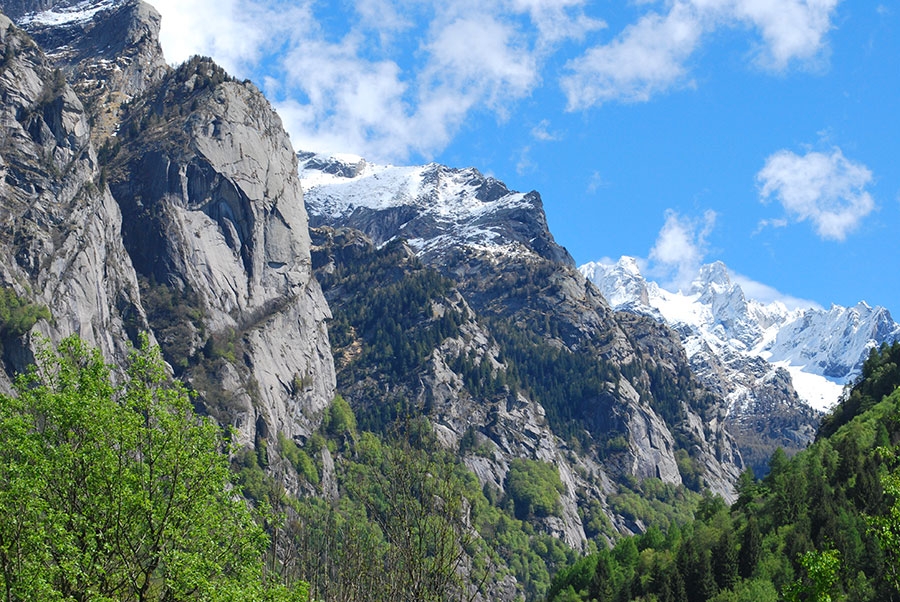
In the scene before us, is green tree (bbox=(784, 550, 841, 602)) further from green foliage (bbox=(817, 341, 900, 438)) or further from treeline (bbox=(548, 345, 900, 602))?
green foliage (bbox=(817, 341, 900, 438))

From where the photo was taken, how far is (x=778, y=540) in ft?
364

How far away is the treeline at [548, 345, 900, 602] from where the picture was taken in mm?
100250

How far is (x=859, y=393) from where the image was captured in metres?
160

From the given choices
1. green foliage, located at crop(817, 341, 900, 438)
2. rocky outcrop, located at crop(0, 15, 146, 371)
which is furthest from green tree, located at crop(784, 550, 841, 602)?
rocky outcrop, located at crop(0, 15, 146, 371)

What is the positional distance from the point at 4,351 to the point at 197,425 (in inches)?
5128

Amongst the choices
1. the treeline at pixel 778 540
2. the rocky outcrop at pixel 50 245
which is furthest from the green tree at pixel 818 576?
the rocky outcrop at pixel 50 245

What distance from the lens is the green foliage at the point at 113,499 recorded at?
34906mm

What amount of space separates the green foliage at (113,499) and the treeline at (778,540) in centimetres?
6588

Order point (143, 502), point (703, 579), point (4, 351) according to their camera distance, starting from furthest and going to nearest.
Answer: point (4, 351), point (703, 579), point (143, 502)

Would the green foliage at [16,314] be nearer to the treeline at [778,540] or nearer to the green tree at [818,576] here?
the treeline at [778,540]

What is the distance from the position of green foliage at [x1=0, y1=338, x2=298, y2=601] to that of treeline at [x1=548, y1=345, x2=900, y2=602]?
65881 millimetres

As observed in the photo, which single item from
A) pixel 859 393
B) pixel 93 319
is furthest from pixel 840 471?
pixel 93 319

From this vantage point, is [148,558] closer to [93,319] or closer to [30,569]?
[30,569]

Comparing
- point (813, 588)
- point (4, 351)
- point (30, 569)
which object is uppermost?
point (4, 351)
